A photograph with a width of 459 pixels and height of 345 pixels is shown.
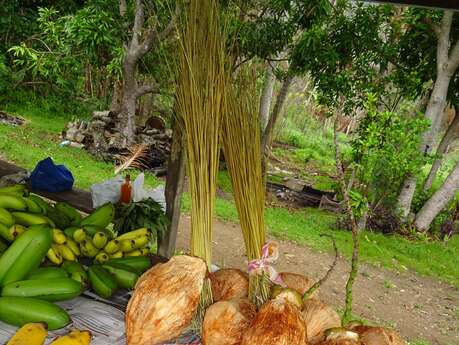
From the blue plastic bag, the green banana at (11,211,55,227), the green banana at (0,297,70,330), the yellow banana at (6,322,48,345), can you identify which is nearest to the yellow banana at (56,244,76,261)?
the green banana at (11,211,55,227)

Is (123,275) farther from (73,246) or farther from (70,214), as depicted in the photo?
(70,214)

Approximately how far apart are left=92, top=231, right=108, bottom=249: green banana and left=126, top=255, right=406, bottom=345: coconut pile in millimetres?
610

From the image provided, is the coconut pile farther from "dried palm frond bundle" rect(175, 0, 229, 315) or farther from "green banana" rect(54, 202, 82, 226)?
"green banana" rect(54, 202, 82, 226)

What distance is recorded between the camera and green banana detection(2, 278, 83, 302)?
4.37 feet

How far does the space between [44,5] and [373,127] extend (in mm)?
4731

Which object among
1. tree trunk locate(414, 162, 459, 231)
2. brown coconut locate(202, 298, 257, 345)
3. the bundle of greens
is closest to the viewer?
brown coconut locate(202, 298, 257, 345)

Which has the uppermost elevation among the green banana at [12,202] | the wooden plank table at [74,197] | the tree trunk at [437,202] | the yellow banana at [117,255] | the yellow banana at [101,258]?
the green banana at [12,202]

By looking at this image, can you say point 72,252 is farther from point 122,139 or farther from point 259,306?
point 122,139

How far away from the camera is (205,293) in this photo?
48.9 inches

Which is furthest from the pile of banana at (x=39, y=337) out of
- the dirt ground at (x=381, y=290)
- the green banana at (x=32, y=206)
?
the dirt ground at (x=381, y=290)

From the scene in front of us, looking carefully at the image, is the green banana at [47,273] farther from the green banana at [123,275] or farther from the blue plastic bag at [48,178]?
the blue plastic bag at [48,178]

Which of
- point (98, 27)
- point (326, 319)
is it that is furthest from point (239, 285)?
point (98, 27)

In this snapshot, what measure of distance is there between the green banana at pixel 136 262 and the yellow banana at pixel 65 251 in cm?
14

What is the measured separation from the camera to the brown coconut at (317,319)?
118cm
